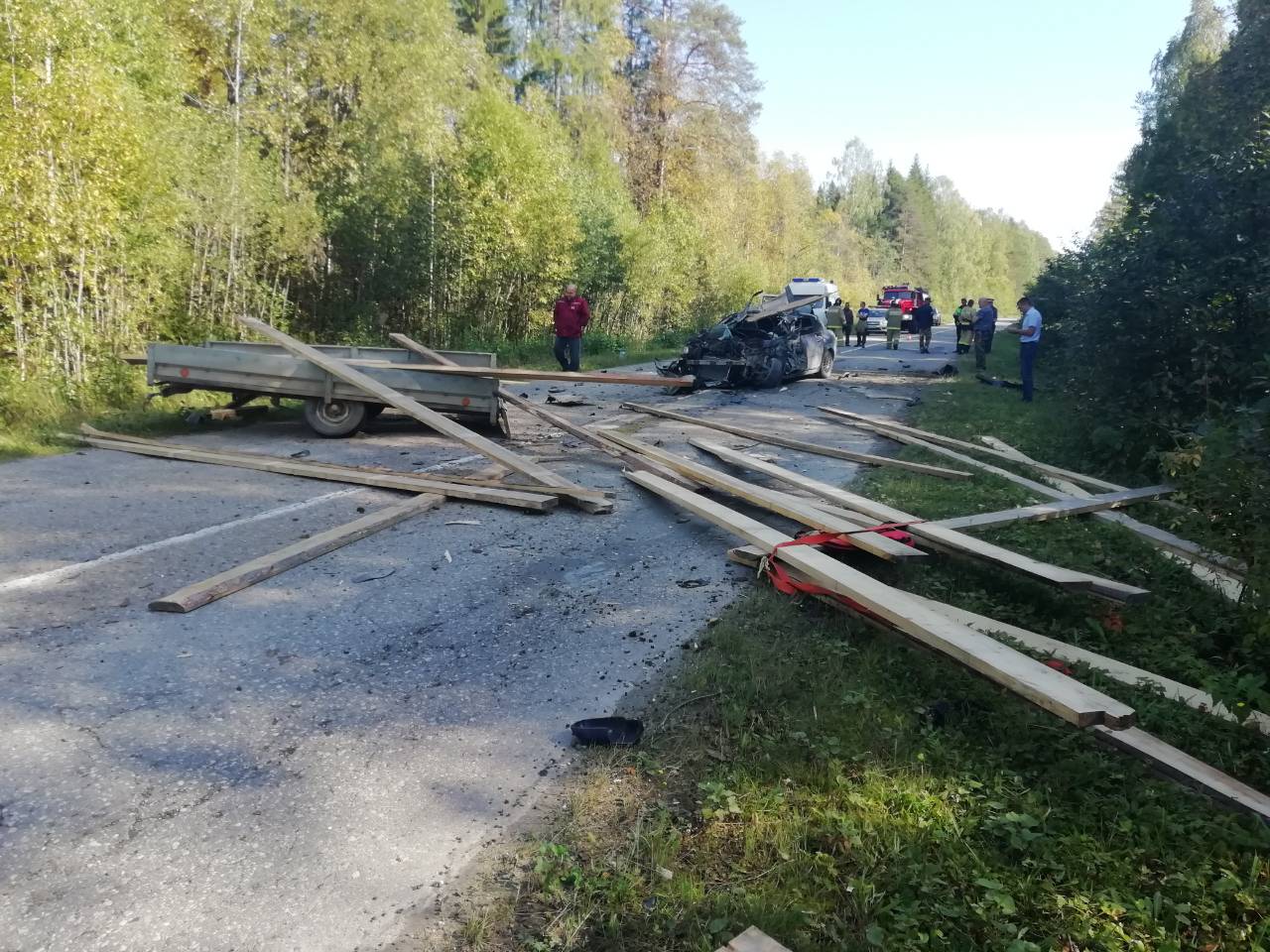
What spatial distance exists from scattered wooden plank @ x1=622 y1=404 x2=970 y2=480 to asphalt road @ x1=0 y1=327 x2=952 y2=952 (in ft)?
10.6

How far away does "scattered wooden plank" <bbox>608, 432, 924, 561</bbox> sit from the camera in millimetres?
5012

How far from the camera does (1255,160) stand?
7.98 m

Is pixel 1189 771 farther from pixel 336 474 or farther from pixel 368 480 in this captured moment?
pixel 336 474

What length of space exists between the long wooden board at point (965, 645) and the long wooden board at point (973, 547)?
3.17 feet

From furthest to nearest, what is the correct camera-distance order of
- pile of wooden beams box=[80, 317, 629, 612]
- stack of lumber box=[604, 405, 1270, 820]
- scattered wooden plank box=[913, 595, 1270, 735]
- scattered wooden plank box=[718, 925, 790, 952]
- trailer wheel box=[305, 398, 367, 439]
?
trailer wheel box=[305, 398, 367, 439] < pile of wooden beams box=[80, 317, 629, 612] < scattered wooden plank box=[913, 595, 1270, 735] < stack of lumber box=[604, 405, 1270, 820] < scattered wooden plank box=[718, 925, 790, 952]

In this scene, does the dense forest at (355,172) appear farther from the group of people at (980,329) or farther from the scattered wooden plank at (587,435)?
the group of people at (980,329)

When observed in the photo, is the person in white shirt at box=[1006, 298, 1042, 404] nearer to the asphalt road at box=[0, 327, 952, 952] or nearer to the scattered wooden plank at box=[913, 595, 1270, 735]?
the asphalt road at box=[0, 327, 952, 952]

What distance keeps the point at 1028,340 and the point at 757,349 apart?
16.7 ft

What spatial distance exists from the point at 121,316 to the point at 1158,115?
41185 mm

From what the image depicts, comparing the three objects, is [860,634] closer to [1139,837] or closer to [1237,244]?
[1139,837]

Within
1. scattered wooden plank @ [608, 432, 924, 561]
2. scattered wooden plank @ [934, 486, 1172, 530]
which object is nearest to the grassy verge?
scattered wooden plank @ [608, 432, 924, 561]

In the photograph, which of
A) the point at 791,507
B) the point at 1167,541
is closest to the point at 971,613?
the point at 791,507

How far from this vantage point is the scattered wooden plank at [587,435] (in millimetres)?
8070

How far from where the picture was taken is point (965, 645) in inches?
136
